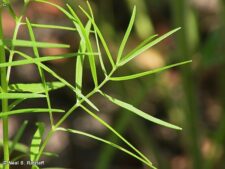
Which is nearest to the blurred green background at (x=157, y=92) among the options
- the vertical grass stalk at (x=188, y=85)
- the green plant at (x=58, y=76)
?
the vertical grass stalk at (x=188, y=85)

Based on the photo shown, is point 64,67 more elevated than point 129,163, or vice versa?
point 64,67

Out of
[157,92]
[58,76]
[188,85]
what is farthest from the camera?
[157,92]

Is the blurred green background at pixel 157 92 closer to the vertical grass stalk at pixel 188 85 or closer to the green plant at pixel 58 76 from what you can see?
the vertical grass stalk at pixel 188 85

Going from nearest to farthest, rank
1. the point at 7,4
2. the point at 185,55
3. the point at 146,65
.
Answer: the point at 7,4, the point at 185,55, the point at 146,65

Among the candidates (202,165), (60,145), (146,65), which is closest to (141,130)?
(202,165)

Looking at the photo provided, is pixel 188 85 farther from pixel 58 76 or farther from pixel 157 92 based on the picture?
pixel 58 76

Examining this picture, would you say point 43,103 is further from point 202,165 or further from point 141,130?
point 202,165

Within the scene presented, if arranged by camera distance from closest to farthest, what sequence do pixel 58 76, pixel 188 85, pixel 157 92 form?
pixel 58 76
pixel 188 85
pixel 157 92

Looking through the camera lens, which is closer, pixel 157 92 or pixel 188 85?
pixel 188 85

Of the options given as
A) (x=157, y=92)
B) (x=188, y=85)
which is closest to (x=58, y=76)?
(x=188, y=85)
